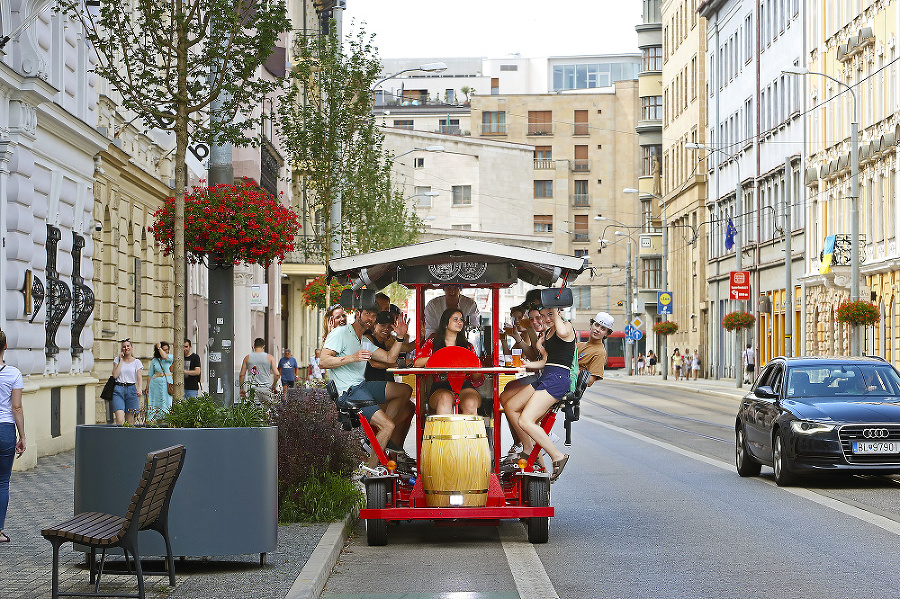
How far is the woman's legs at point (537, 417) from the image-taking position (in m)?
13.5

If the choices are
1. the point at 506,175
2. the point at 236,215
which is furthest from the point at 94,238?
the point at 506,175

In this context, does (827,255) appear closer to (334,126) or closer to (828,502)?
(334,126)

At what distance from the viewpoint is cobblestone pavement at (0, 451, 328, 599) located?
31.5 ft

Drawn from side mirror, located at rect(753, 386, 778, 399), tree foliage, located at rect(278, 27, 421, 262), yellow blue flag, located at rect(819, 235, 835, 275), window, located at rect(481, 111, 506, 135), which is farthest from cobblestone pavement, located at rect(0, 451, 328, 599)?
window, located at rect(481, 111, 506, 135)

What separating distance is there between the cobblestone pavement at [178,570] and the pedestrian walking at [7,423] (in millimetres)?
415

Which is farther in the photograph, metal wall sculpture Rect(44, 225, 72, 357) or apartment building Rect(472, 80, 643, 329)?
apartment building Rect(472, 80, 643, 329)

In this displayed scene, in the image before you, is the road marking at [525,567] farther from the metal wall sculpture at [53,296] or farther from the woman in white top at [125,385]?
the woman in white top at [125,385]

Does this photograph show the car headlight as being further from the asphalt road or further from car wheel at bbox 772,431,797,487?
the asphalt road

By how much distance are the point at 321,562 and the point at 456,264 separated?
12.2 feet

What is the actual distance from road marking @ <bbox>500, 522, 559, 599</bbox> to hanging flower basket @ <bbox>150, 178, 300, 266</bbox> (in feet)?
21.9

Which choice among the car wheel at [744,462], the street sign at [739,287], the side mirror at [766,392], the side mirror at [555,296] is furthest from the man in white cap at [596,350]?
the street sign at [739,287]

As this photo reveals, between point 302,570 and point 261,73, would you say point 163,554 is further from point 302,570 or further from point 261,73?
point 261,73

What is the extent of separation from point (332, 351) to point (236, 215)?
19.8 feet

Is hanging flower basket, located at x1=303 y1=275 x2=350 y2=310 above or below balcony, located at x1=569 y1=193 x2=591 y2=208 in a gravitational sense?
below
